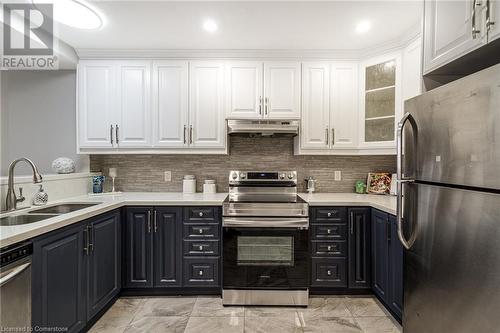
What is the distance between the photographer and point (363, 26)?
7.73ft

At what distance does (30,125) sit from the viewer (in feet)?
9.75

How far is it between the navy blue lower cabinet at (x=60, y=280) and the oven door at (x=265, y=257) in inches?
43.6

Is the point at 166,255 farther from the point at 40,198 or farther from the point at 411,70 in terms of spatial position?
the point at 411,70

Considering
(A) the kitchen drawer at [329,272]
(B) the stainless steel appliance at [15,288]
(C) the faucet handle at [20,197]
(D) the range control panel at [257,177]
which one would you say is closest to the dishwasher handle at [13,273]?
(B) the stainless steel appliance at [15,288]

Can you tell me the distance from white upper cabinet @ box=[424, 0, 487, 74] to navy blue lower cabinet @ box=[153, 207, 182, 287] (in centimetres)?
229

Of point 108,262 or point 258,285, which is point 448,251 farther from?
point 108,262

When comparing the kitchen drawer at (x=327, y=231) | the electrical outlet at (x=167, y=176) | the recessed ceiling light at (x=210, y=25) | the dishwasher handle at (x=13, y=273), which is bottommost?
the kitchen drawer at (x=327, y=231)

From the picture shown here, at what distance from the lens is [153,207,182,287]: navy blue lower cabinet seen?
A: 8.32 ft

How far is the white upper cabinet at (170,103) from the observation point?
9.48 feet

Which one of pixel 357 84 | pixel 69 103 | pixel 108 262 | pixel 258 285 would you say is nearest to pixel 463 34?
pixel 357 84

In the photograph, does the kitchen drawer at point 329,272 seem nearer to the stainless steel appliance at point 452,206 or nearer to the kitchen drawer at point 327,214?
the kitchen drawer at point 327,214

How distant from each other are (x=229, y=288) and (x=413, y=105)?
2.03 metres

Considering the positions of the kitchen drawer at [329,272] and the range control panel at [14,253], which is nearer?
the range control panel at [14,253]

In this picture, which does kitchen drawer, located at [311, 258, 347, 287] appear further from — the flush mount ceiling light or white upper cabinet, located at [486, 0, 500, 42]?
the flush mount ceiling light
